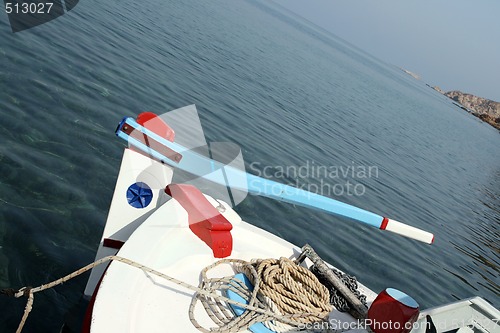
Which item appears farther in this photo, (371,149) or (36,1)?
(371,149)

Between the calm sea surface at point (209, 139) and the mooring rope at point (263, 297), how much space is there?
1.33 m

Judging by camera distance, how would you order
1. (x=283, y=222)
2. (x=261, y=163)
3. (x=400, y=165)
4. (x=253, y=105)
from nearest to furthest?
(x=283, y=222), (x=261, y=163), (x=253, y=105), (x=400, y=165)

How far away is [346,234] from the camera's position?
31.5 ft

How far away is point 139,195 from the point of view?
4.32 meters

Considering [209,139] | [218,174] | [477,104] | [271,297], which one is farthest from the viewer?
[477,104]

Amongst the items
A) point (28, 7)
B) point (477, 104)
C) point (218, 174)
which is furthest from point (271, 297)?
point (477, 104)

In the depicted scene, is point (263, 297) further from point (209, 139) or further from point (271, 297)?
point (209, 139)

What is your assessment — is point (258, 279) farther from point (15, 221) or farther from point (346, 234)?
point (346, 234)

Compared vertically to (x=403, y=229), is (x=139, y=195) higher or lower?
lower

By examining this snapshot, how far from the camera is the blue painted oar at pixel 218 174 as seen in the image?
4227 mm

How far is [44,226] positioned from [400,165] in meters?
15.3

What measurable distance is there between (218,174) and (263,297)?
1457mm

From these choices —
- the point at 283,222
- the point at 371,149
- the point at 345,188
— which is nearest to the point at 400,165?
the point at 371,149

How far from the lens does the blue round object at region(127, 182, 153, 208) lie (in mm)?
4264
